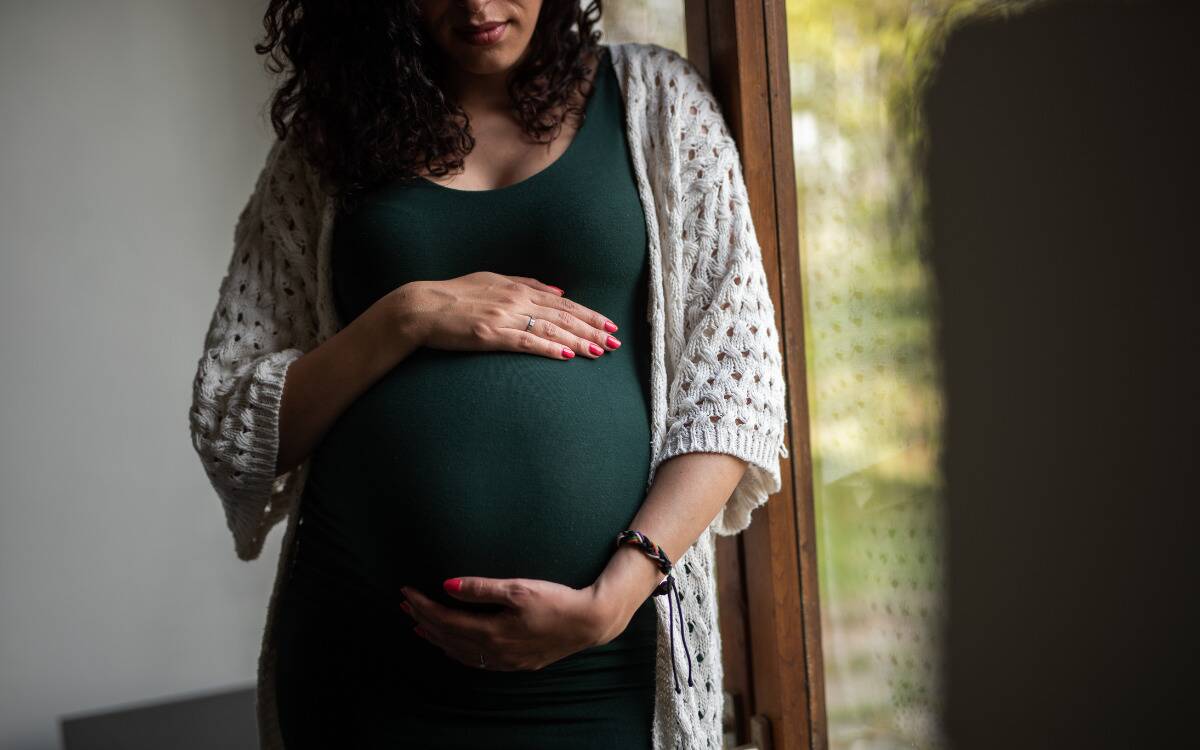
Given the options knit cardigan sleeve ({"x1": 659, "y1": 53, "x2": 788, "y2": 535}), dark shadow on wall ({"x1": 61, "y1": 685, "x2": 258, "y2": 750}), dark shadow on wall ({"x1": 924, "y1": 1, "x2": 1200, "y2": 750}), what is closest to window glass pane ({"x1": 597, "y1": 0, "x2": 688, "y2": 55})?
knit cardigan sleeve ({"x1": 659, "y1": 53, "x2": 788, "y2": 535})

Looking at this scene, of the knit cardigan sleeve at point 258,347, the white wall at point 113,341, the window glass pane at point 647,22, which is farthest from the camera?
the white wall at point 113,341

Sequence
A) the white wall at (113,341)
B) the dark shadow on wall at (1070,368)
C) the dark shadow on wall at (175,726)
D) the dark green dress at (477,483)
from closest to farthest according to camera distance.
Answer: the dark shadow on wall at (1070,368)
the dark green dress at (477,483)
the dark shadow on wall at (175,726)
the white wall at (113,341)

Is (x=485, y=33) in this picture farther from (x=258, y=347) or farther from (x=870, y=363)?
(x=870, y=363)

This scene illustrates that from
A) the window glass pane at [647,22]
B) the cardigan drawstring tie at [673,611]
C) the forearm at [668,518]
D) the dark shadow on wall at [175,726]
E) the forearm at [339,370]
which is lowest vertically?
the dark shadow on wall at [175,726]

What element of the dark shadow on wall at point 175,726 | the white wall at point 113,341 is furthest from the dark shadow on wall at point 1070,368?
the white wall at point 113,341

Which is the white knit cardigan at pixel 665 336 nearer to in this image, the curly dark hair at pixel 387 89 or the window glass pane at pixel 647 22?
the curly dark hair at pixel 387 89

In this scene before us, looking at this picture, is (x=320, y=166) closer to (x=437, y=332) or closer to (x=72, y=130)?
(x=437, y=332)

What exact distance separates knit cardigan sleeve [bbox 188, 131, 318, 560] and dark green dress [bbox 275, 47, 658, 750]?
0.24 ft

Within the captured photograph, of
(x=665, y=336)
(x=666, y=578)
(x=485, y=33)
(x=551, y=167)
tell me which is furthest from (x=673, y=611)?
(x=485, y=33)

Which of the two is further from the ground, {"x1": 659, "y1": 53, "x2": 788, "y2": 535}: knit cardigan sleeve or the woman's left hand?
{"x1": 659, "y1": 53, "x2": 788, "y2": 535}: knit cardigan sleeve

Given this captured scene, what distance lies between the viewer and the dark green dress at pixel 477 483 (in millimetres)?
968

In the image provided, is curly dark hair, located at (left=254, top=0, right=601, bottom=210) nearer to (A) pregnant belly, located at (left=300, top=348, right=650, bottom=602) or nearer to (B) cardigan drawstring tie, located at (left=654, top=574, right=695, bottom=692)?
(A) pregnant belly, located at (left=300, top=348, right=650, bottom=602)

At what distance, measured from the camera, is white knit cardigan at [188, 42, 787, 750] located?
102cm

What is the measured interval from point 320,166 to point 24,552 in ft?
5.63
